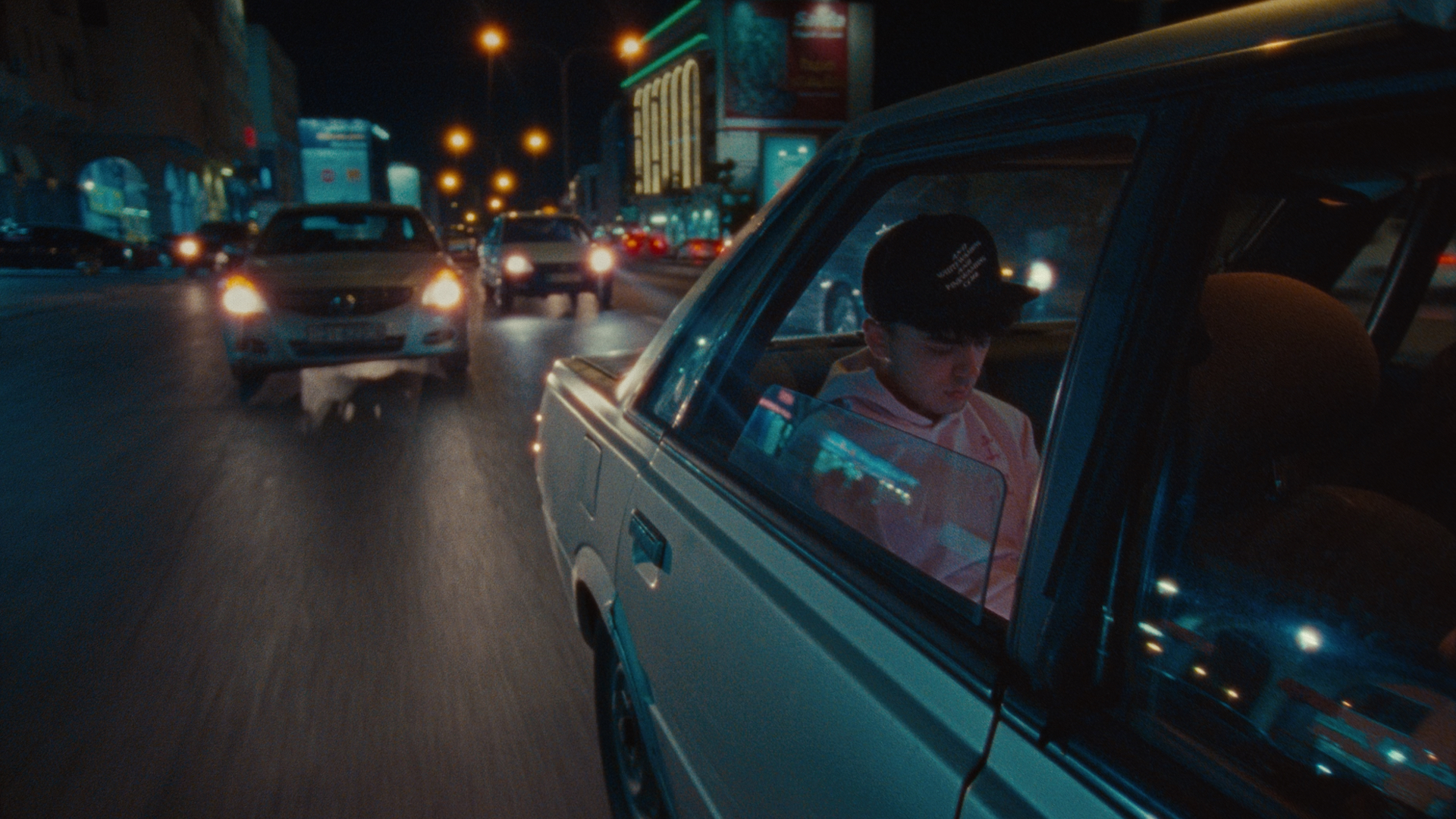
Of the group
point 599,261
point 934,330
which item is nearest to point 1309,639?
point 934,330

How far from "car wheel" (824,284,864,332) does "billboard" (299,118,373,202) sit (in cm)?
10124

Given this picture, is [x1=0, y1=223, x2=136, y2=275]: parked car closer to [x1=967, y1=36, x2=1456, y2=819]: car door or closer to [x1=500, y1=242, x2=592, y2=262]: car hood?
[x1=500, y1=242, x2=592, y2=262]: car hood

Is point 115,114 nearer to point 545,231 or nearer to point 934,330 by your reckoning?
point 545,231

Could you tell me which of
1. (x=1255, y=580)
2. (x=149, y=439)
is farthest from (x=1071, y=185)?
(x=149, y=439)

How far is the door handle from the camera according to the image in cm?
186

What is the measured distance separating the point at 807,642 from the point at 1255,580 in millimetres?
527

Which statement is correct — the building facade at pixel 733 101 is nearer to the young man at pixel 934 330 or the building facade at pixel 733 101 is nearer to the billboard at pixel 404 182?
the billboard at pixel 404 182

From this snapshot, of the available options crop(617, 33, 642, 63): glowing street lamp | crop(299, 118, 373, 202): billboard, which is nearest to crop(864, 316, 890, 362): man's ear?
crop(617, 33, 642, 63): glowing street lamp

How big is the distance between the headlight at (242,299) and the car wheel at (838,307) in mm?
6158

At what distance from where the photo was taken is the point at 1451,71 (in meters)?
0.85

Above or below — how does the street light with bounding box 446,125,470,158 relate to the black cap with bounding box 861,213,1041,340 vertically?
above

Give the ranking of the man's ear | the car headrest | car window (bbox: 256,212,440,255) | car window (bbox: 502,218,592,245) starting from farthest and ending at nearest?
car window (bbox: 502,218,592,245) < car window (bbox: 256,212,440,255) < the man's ear < the car headrest

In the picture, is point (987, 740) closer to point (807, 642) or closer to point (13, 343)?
point (807, 642)

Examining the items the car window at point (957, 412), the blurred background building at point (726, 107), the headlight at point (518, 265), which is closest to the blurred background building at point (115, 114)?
the headlight at point (518, 265)
